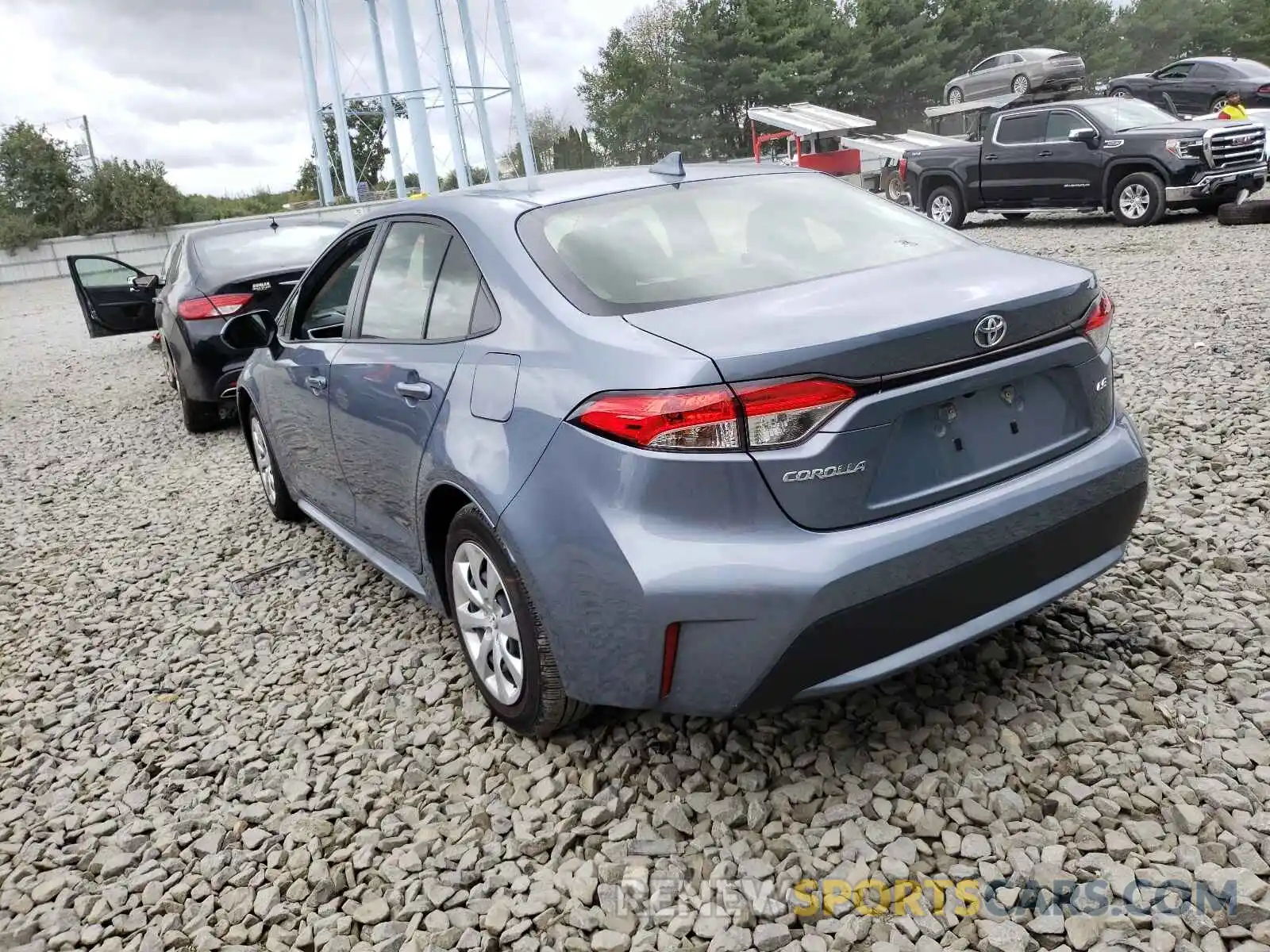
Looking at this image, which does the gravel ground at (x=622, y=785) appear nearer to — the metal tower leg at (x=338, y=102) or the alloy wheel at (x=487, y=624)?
the alloy wheel at (x=487, y=624)

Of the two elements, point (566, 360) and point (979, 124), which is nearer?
point (566, 360)

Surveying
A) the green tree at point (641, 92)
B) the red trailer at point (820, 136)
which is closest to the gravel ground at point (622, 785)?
the red trailer at point (820, 136)

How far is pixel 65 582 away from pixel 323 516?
1.68 metres

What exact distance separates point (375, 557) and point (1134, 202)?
12.5 meters

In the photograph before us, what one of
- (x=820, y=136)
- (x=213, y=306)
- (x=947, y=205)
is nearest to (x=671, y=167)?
(x=213, y=306)

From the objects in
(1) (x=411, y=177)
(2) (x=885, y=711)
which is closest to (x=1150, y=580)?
(2) (x=885, y=711)

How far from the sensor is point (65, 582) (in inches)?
195

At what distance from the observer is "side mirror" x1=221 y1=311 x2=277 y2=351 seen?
4648 mm

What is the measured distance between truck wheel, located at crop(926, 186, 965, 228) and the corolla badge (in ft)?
46.4

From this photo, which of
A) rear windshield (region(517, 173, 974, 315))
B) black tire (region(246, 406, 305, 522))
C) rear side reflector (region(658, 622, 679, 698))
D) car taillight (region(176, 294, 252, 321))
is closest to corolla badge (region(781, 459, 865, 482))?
rear side reflector (region(658, 622, 679, 698))

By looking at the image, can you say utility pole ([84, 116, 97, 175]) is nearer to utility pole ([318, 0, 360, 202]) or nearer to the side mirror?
utility pole ([318, 0, 360, 202])

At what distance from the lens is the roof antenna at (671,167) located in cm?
316

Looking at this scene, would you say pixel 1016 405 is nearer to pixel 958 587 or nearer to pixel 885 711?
pixel 958 587

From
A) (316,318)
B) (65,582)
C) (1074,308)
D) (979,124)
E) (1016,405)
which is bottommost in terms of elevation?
(65,582)
